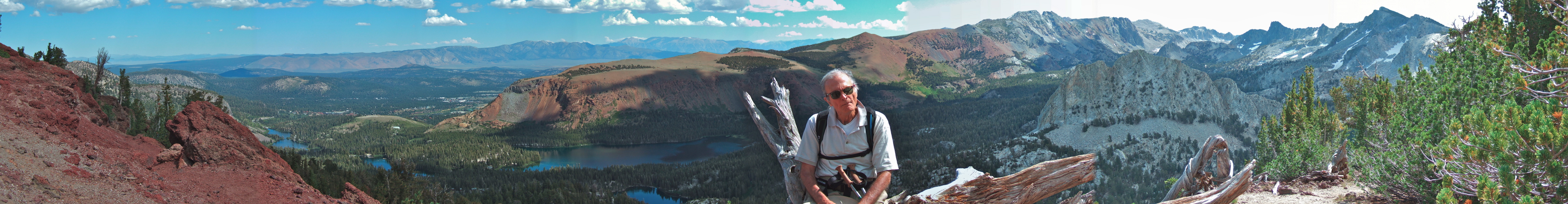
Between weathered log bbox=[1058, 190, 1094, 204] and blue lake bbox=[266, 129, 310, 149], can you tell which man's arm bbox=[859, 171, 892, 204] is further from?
blue lake bbox=[266, 129, 310, 149]

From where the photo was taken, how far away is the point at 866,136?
4203 mm

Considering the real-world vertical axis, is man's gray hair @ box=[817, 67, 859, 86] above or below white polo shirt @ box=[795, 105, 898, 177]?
above

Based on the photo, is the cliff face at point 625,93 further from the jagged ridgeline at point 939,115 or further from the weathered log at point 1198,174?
the weathered log at point 1198,174

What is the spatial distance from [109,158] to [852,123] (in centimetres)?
1938

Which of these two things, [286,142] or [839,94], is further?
→ [286,142]

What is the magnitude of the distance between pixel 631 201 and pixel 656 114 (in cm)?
8752

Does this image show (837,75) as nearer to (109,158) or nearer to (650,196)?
(109,158)

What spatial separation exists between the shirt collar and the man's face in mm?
43

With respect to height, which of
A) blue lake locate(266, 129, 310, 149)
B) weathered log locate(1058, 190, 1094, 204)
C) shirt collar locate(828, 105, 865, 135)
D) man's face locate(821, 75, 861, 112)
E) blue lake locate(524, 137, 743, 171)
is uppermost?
man's face locate(821, 75, 861, 112)

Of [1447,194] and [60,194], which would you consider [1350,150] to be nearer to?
[1447,194]

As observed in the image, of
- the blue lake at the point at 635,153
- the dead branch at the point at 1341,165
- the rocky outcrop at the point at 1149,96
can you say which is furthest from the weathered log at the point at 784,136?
the blue lake at the point at 635,153

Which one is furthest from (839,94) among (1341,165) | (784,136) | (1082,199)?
(1341,165)

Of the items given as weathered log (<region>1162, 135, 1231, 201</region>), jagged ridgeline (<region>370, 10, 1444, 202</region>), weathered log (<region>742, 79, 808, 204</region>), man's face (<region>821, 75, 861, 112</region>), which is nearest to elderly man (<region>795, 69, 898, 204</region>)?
man's face (<region>821, 75, 861, 112</region>)

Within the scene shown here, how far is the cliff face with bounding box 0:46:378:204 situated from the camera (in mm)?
13508
